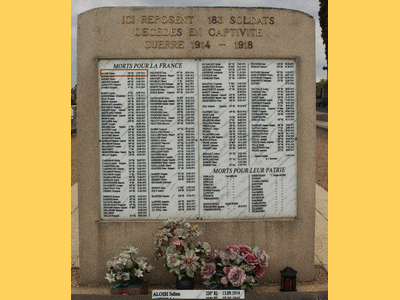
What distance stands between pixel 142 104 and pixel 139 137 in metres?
0.46

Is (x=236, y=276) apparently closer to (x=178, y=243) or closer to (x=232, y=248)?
(x=232, y=248)

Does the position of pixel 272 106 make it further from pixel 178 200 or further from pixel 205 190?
pixel 178 200

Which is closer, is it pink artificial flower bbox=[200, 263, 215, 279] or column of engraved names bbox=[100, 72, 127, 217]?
pink artificial flower bbox=[200, 263, 215, 279]

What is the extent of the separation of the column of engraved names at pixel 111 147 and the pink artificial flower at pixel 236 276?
5.71 ft

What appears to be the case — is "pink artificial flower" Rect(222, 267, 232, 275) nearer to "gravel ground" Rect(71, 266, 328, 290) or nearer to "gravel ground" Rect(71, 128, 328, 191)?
"gravel ground" Rect(71, 266, 328, 290)

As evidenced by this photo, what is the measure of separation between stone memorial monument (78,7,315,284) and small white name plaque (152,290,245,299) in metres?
0.61

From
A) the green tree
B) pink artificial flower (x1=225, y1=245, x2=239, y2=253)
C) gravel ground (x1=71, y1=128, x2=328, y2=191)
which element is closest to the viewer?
pink artificial flower (x1=225, y1=245, x2=239, y2=253)

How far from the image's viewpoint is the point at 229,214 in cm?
512

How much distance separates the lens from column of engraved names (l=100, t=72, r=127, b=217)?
197 inches

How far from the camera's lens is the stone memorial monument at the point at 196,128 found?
4.97m

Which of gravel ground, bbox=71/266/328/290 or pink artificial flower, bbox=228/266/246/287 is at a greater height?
pink artificial flower, bbox=228/266/246/287

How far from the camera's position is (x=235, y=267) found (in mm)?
4422

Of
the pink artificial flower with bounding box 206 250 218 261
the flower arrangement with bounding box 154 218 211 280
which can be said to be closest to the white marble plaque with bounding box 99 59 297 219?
the flower arrangement with bounding box 154 218 211 280

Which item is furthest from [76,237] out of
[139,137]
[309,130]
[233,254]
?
[309,130]
